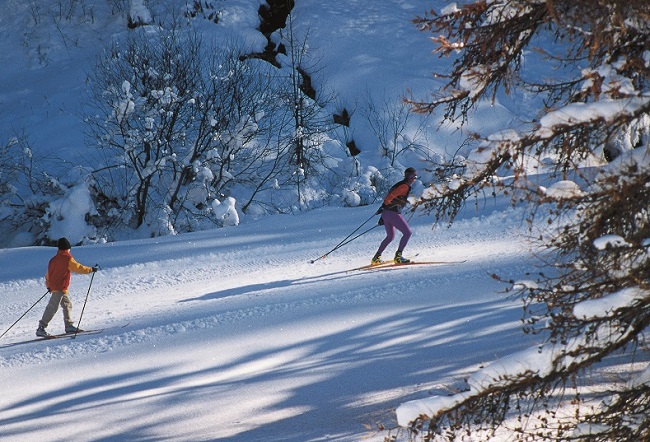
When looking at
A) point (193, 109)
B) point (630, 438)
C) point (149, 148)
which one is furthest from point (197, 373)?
point (193, 109)

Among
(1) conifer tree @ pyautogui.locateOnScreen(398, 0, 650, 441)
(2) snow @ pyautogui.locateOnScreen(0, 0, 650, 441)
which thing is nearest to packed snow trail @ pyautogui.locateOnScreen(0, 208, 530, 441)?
(2) snow @ pyautogui.locateOnScreen(0, 0, 650, 441)

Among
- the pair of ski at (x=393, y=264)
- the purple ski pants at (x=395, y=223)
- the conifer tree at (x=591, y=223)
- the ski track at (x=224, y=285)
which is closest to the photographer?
the conifer tree at (x=591, y=223)

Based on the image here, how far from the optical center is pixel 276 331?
10.2 metres

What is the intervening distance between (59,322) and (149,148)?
14.4 metres

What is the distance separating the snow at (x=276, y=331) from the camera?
7.41 meters

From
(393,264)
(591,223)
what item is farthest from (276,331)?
(591,223)

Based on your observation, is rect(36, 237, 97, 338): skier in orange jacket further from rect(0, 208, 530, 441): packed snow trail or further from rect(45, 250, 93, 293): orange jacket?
rect(0, 208, 530, 441): packed snow trail

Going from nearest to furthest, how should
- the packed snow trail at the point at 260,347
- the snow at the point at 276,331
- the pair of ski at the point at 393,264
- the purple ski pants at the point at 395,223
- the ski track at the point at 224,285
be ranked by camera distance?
the snow at the point at 276,331
the packed snow trail at the point at 260,347
the ski track at the point at 224,285
the purple ski pants at the point at 395,223
the pair of ski at the point at 393,264

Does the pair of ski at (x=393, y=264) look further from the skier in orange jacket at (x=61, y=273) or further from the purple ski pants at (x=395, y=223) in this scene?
the skier in orange jacket at (x=61, y=273)

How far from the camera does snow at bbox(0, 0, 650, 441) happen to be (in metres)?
7.41

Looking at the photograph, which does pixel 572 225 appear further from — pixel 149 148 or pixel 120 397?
pixel 149 148

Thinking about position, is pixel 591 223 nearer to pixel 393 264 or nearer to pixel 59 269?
pixel 59 269

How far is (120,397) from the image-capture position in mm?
8367

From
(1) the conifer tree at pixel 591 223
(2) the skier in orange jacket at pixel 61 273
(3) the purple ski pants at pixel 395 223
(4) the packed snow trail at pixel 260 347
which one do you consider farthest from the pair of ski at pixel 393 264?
(1) the conifer tree at pixel 591 223
